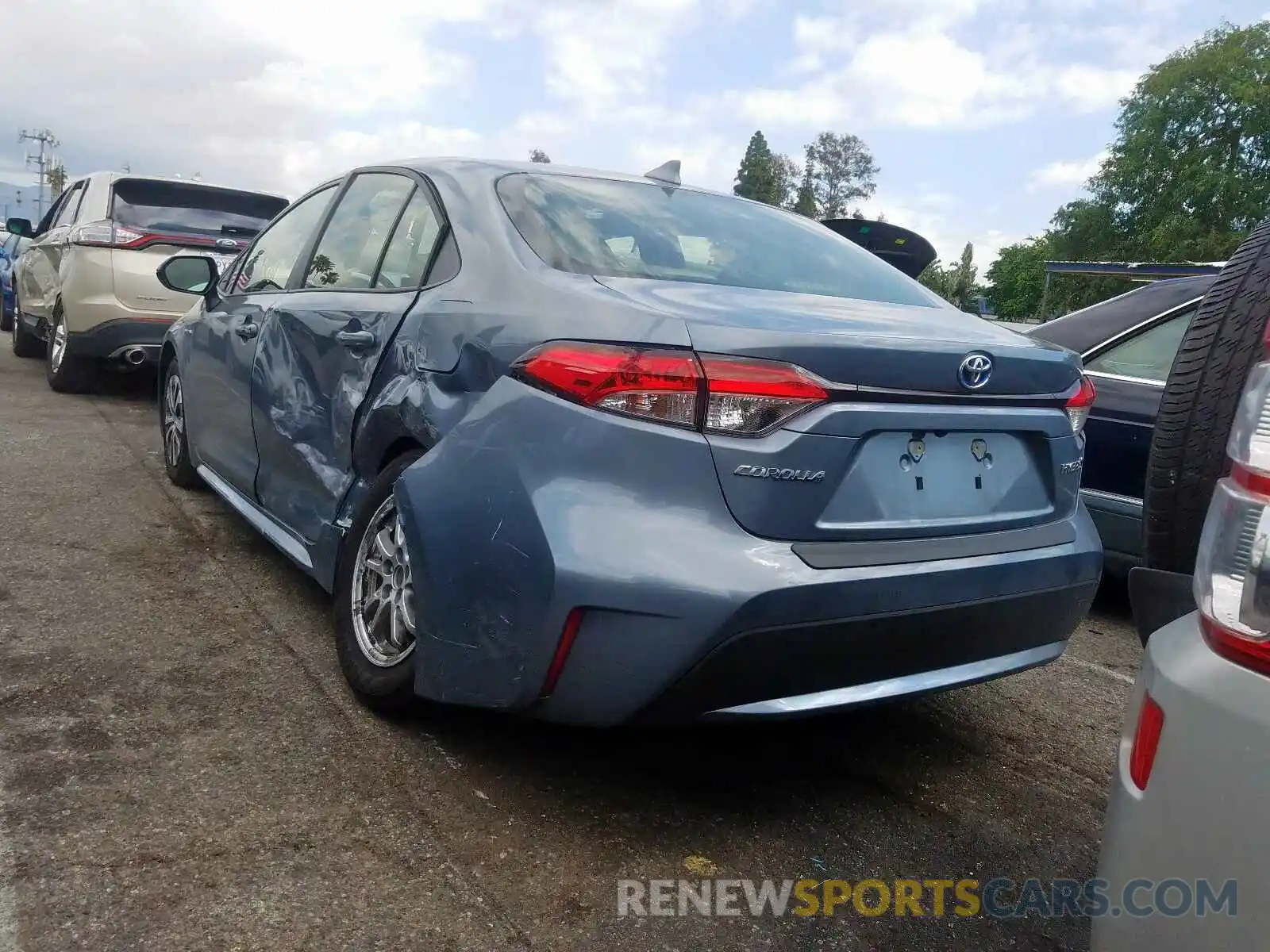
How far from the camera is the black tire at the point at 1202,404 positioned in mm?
1834

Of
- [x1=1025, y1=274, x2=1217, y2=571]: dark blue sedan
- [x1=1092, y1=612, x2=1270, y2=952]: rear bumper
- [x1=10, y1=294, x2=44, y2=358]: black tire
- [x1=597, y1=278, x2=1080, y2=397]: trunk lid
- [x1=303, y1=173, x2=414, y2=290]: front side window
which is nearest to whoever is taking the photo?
[x1=1092, y1=612, x2=1270, y2=952]: rear bumper

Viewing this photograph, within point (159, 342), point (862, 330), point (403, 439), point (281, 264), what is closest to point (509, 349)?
point (403, 439)

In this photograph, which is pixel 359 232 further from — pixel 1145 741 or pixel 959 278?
pixel 959 278

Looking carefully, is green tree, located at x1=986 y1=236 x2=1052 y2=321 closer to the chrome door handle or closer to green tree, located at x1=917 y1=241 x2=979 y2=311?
green tree, located at x1=917 y1=241 x2=979 y2=311

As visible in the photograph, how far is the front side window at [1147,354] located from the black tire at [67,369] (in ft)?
22.4

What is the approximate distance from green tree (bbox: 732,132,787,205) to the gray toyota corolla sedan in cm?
7708

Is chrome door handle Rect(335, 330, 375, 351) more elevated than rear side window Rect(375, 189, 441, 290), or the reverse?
rear side window Rect(375, 189, 441, 290)

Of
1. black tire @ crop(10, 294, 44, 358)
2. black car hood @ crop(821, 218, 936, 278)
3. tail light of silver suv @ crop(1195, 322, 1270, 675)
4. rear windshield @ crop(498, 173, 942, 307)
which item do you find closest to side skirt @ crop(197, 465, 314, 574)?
rear windshield @ crop(498, 173, 942, 307)

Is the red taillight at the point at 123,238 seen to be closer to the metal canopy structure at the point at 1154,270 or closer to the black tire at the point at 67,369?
the black tire at the point at 67,369

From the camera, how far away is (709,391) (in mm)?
2111

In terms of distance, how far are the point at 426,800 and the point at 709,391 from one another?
1136 millimetres

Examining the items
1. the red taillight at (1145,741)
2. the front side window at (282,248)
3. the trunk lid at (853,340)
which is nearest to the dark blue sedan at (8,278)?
the front side window at (282,248)

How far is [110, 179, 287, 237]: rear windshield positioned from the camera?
7727 mm

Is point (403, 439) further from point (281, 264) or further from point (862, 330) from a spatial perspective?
point (281, 264)
